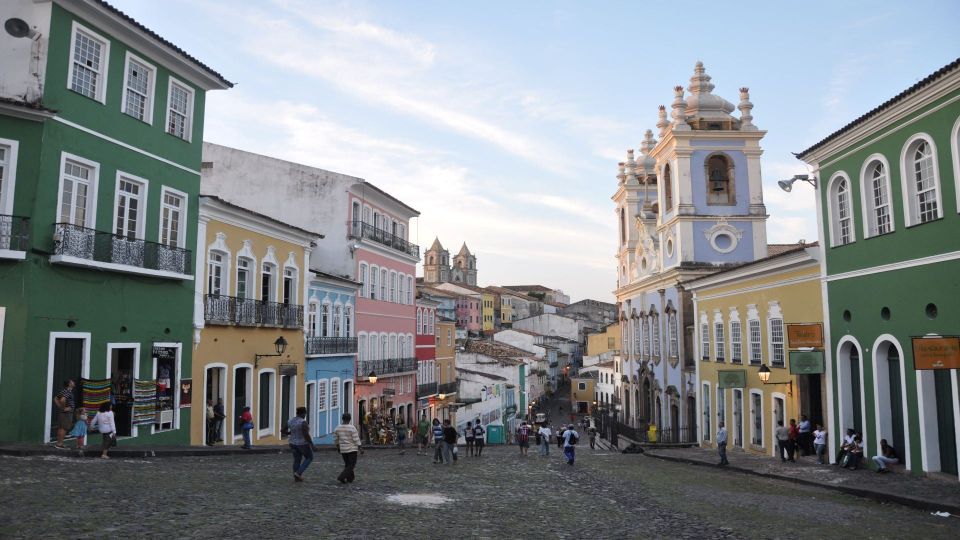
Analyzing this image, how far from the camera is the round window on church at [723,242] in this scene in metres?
38.1

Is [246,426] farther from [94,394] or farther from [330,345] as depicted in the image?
[330,345]

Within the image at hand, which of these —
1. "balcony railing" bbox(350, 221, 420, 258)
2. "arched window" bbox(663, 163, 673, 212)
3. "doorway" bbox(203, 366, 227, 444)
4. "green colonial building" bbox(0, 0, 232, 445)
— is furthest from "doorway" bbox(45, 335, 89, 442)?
"arched window" bbox(663, 163, 673, 212)

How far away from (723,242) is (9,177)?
32.0m

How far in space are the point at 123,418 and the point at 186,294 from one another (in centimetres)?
372

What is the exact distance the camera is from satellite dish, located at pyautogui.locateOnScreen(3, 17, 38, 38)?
49.2 ft

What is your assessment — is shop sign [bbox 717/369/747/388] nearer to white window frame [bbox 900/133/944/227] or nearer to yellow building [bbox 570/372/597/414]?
white window frame [bbox 900/133/944/227]

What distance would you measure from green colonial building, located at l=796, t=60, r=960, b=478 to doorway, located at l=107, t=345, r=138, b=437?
1715 centimetres

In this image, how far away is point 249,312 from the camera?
76.0 feet

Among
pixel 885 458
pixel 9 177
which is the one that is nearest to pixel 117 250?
pixel 9 177

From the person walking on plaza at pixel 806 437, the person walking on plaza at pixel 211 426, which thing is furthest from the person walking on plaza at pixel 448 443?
the person walking on plaza at pixel 806 437

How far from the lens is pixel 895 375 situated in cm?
1712

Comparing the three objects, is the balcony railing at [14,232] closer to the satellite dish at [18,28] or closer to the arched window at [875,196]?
the satellite dish at [18,28]

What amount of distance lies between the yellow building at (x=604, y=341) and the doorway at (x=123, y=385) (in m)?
65.0

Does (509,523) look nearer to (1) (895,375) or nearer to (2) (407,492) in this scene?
(2) (407,492)
